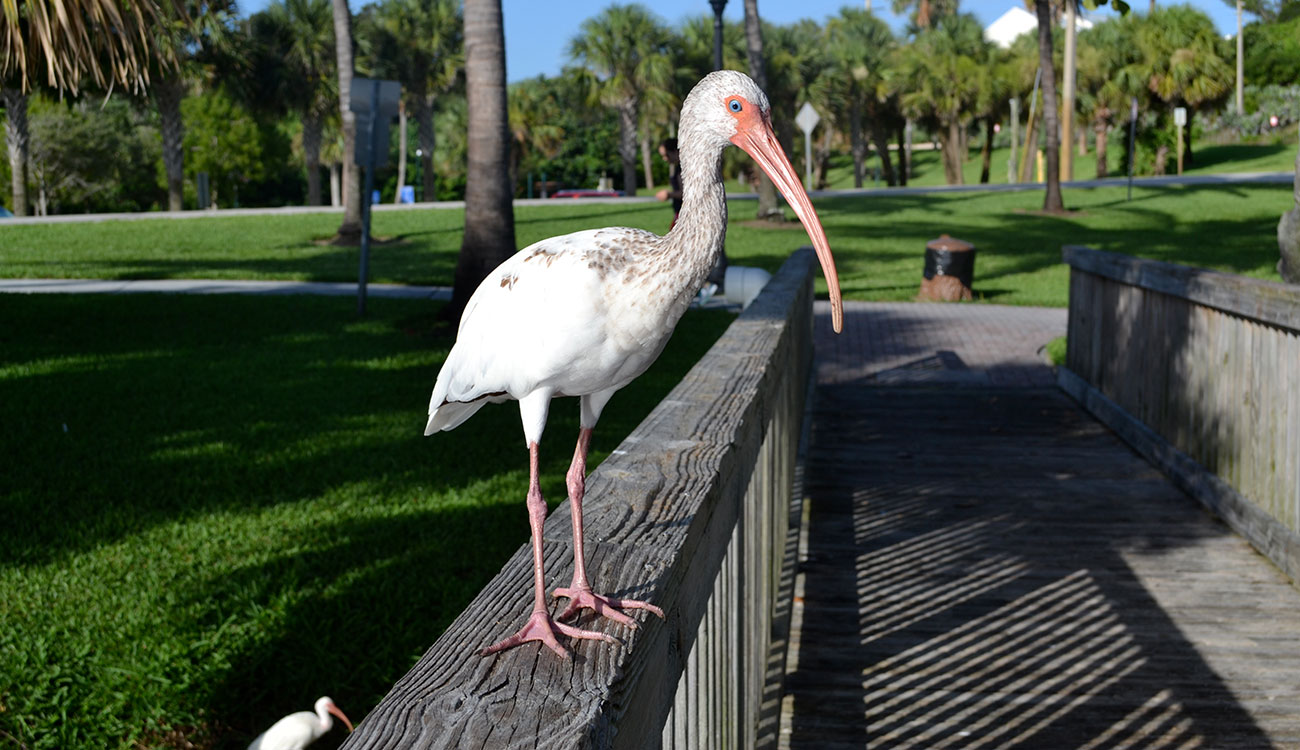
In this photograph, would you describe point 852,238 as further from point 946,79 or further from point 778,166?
point 946,79

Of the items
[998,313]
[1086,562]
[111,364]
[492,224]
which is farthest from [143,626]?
[998,313]

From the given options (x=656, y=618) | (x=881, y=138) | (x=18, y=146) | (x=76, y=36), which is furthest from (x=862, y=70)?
(x=656, y=618)

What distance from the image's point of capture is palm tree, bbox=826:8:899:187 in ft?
179

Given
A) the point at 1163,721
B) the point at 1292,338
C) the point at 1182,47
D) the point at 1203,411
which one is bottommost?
the point at 1163,721

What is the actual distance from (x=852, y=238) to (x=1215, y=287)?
21083mm

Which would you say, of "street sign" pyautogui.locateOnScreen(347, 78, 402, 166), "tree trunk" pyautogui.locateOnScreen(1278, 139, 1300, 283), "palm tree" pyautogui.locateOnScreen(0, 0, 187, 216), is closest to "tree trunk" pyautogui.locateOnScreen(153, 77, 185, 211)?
"street sign" pyautogui.locateOnScreen(347, 78, 402, 166)

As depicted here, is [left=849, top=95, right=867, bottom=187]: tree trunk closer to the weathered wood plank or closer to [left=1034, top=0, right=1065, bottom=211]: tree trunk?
[left=1034, top=0, right=1065, bottom=211]: tree trunk

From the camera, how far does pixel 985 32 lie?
56.8 metres

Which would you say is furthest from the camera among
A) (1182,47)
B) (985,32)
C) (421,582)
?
(985,32)

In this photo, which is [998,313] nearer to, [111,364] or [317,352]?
[317,352]

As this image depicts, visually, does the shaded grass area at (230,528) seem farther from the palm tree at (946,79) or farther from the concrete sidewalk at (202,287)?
the palm tree at (946,79)

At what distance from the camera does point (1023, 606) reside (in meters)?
5.44

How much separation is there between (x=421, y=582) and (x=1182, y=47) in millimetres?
53022

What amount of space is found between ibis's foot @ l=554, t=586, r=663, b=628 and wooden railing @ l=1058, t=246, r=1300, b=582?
4.63 m
